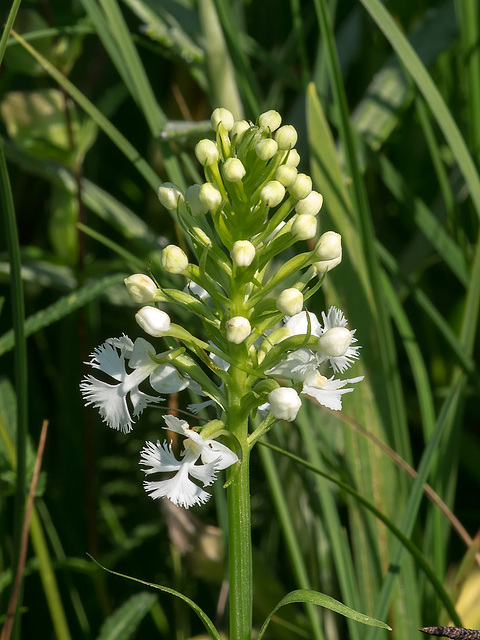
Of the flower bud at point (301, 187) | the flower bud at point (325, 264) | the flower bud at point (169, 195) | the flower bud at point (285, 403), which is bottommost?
the flower bud at point (285, 403)

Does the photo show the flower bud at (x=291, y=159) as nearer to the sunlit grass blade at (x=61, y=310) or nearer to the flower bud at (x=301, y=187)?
the flower bud at (x=301, y=187)

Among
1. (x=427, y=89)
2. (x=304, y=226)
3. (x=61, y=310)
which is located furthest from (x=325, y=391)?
(x=427, y=89)

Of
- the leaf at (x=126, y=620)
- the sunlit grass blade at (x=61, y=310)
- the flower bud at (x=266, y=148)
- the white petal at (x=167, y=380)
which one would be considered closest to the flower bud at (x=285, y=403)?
the white petal at (x=167, y=380)

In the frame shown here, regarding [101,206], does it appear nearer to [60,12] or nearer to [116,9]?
[116,9]

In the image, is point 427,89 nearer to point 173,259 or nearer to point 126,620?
point 173,259

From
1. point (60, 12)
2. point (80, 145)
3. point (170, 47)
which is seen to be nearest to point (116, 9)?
point (170, 47)

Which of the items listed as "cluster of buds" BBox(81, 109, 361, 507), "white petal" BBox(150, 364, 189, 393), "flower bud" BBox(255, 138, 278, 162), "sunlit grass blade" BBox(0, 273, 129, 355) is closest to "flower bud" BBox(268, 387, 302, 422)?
"cluster of buds" BBox(81, 109, 361, 507)

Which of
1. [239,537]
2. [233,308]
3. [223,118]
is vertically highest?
[223,118]
